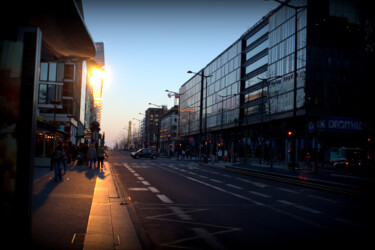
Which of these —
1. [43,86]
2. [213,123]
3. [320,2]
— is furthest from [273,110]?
[43,86]

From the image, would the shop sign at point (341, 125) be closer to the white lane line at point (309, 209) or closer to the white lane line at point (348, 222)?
the white lane line at point (309, 209)

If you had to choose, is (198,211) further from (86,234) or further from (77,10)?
(77,10)

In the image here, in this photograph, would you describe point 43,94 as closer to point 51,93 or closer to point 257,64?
point 51,93

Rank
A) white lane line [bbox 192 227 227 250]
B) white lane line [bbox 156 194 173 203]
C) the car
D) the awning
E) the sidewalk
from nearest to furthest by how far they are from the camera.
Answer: the awning
the sidewalk
white lane line [bbox 192 227 227 250]
white lane line [bbox 156 194 173 203]
the car

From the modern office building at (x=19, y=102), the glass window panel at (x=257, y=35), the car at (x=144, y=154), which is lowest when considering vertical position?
the car at (x=144, y=154)

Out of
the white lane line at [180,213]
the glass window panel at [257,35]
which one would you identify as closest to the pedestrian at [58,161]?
the white lane line at [180,213]

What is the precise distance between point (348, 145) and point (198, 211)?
49584 mm

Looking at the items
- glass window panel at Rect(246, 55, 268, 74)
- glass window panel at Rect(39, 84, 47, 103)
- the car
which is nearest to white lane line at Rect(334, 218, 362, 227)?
glass window panel at Rect(39, 84, 47, 103)

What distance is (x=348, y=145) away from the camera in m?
53.4

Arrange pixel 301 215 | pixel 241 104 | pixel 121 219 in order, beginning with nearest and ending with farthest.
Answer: pixel 121 219 → pixel 301 215 → pixel 241 104

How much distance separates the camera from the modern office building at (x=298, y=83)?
2689cm

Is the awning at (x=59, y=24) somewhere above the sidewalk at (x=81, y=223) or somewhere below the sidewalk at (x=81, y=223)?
above

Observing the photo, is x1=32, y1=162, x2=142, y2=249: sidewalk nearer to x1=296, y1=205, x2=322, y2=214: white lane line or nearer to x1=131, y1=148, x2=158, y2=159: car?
x1=296, y1=205, x2=322, y2=214: white lane line

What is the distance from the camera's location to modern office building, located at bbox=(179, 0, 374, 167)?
2689 cm
